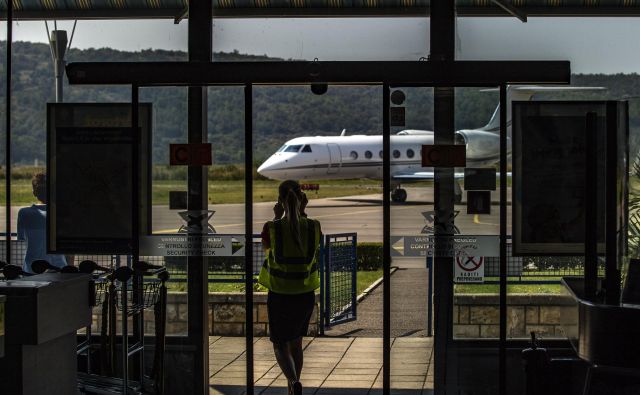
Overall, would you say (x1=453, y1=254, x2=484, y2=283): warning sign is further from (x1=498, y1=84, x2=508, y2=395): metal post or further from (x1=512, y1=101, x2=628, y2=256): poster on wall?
(x1=512, y1=101, x2=628, y2=256): poster on wall

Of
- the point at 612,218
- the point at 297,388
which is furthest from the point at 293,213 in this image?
the point at 612,218

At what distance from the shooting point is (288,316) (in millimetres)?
7664

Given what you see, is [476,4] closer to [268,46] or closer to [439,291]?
[268,46]

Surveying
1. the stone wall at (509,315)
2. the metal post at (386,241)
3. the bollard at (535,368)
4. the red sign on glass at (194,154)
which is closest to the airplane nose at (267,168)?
the red sign on glass at (194,154)

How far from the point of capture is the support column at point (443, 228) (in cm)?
780

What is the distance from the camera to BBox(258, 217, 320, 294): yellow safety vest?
7.68 m

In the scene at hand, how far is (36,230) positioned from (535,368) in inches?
166

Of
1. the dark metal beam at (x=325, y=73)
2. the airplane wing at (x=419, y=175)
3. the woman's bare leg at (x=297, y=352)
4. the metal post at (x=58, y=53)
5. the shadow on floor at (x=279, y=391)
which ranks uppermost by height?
the metal post at (x=58, y=53)

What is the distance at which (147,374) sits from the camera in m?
8.12

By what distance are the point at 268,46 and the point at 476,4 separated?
162 cm

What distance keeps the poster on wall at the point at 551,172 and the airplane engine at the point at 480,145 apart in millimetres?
181

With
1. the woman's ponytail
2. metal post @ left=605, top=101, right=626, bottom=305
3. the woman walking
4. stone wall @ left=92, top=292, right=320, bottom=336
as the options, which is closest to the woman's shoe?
the woman walking

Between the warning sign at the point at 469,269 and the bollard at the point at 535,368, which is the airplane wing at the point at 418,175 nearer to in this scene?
the warning sign at the point at 469,269

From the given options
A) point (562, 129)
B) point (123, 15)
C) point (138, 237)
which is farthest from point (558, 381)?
point (123, 15)
